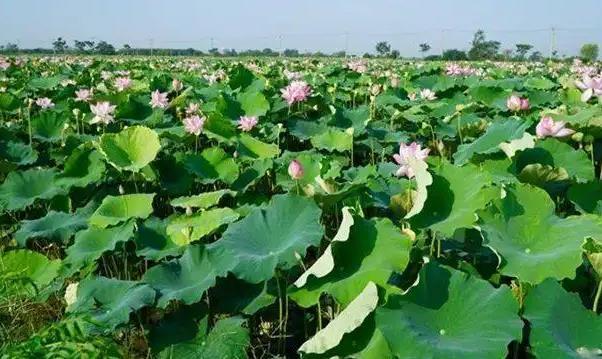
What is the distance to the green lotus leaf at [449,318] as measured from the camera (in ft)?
3.97

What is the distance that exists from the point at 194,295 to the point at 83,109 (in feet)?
9.29

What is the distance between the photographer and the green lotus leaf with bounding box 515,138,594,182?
2189 millimetres

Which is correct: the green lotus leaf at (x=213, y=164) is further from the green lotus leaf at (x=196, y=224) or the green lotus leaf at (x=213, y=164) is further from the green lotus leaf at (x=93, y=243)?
the green lotus leaf at (x=93, y=243)

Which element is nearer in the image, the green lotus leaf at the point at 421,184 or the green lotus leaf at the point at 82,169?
the green lotus leaf at the point at 421,184

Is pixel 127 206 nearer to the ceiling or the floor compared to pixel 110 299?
nearer to the ceiling

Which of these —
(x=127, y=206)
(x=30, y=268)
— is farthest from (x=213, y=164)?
(x=30, y=268)

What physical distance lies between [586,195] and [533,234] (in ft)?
1.57

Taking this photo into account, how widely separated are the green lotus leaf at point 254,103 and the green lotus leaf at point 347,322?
2.46 meters

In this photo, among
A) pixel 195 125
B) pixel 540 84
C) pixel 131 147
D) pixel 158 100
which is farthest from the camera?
pixel 540 84

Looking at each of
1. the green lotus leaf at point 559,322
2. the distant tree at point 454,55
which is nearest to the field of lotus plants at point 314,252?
the green lotus leaf at point 559,322

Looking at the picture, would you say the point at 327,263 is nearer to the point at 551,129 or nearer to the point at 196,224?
the point at 196,224

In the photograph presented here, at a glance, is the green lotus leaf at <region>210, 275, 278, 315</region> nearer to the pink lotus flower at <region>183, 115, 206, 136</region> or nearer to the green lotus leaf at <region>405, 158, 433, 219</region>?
the green lotus leaf at <region>405, 158, 433, 219</region>

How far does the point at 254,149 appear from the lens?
2969 millimetres

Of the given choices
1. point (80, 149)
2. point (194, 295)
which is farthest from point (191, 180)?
point (194, 295)
